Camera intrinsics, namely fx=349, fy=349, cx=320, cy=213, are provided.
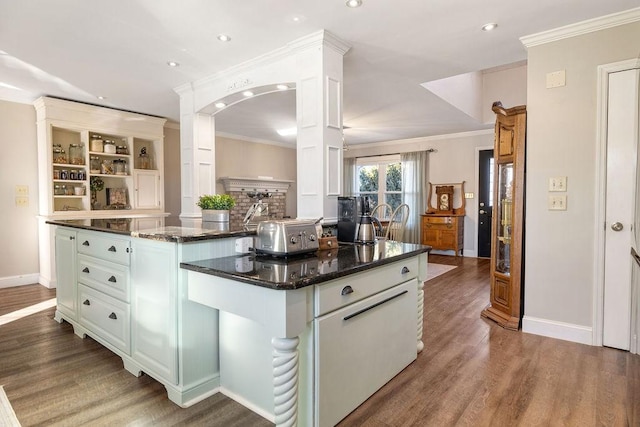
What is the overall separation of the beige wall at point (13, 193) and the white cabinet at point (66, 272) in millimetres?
2018

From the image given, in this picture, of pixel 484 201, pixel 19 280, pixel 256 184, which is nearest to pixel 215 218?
pixel 19 280

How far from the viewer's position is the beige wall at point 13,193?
14.5ft

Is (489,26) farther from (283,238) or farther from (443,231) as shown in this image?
(443,231)

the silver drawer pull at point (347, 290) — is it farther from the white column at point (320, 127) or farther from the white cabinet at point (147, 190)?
the white cabinet at point (147, 190)

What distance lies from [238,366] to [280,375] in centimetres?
57

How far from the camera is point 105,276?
2477 millimetres

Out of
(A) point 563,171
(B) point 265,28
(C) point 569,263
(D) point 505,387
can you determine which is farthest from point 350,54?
(D) point 505,387

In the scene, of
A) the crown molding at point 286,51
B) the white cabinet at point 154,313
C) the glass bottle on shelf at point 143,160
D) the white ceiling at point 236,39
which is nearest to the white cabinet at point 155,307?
the white cabinet at point 154,313

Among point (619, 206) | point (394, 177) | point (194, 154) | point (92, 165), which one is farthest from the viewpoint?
point (394, 177)

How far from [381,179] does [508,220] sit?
4.81 metres

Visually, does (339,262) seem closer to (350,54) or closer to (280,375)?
(280,375)

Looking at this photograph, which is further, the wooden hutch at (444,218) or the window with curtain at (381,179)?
the window with curtain at (381,179)

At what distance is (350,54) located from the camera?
3156mm

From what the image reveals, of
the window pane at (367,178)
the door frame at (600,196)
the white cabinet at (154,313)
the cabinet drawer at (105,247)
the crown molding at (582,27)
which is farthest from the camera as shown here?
the window pane at (367,178)
